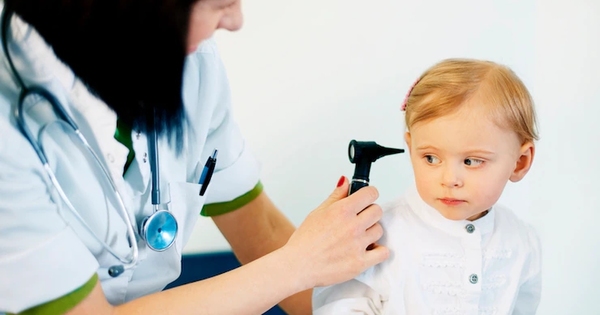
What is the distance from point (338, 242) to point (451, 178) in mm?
186

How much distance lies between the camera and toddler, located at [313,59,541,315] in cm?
88

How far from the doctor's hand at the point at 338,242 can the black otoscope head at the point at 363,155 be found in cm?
2

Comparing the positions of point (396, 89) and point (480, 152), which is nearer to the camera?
point (480, 152)

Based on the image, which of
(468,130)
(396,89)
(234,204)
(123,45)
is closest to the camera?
(123,45)

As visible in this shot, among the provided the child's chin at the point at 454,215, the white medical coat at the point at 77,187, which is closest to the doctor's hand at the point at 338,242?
the child's chin at the point at 454,215

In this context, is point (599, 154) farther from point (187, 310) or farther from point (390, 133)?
point (187, 310)

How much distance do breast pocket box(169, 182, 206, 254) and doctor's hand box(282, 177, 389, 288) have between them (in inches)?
7.2

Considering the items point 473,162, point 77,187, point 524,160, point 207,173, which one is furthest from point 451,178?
point 77,187

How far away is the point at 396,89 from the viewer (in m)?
1.36

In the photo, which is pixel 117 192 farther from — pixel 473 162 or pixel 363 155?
pixel 473 162

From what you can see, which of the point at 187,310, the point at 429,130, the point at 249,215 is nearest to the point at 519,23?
the point at 429,130

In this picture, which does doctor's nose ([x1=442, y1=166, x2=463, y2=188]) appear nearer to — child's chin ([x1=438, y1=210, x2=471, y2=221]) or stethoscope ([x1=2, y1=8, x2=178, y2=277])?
child's chin ([x1=438, y1=210, x2=471, y2=221])

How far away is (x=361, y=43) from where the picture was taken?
1316 mm

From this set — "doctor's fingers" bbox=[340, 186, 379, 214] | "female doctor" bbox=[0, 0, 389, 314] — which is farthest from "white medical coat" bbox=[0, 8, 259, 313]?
"doctor's fingers" bbox=[340, 186, 379, 214]
